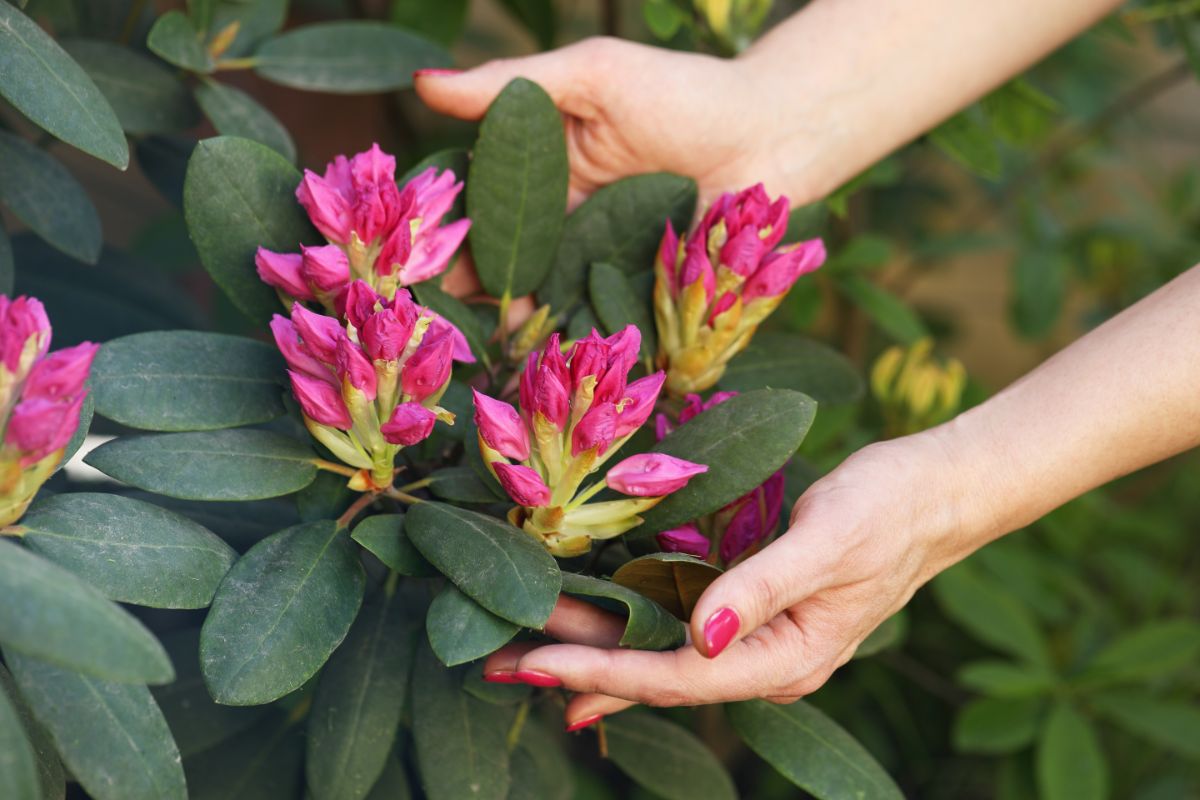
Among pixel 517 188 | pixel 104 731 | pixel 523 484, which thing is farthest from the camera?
pixel 517 188

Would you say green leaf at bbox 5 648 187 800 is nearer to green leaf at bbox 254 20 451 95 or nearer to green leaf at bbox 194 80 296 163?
green leaf at bbox 194 80 296 163

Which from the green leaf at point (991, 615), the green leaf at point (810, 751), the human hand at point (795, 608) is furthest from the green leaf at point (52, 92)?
the green leaf at point (991, 615)

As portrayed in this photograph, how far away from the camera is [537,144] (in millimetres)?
952

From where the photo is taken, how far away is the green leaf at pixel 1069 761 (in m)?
1.52

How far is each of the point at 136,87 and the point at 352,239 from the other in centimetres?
34

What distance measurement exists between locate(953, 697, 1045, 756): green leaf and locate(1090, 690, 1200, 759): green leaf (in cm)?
10

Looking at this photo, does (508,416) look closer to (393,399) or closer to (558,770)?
(393,399)

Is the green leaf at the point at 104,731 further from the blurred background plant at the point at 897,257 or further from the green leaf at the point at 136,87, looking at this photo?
the green leaf at the point at 136,87

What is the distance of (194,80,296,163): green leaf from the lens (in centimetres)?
101

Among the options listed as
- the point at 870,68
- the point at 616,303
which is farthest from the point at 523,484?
the point at 870,68

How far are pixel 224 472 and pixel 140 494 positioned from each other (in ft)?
0.54

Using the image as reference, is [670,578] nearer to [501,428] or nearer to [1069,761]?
[501,428]

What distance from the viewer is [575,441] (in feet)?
2.51

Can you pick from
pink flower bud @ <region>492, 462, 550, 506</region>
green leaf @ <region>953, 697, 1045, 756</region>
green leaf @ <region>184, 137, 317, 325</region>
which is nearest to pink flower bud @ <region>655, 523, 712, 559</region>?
pink flower bud @ <region>492, 462, 550, 506</region>
